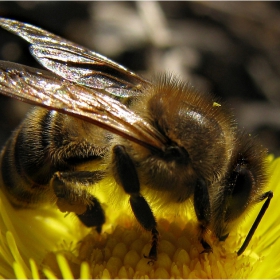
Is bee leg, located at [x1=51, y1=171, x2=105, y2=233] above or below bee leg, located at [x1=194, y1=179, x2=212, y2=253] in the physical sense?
below

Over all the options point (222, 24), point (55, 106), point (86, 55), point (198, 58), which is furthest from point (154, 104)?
point (222, 24)

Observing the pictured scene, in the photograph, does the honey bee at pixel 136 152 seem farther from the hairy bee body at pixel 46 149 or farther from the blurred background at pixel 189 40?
the blurred background at pixel 189 40

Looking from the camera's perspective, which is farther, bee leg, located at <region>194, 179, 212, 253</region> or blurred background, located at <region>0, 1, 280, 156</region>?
blurred background, located at <region>0, 1, 280, 156</region>

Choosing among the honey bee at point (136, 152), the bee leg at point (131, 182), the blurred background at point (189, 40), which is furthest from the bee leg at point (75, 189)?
the blurred background at point (189, 40)

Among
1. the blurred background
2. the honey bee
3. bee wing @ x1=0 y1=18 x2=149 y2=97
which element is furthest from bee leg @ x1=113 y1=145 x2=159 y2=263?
the blurred background

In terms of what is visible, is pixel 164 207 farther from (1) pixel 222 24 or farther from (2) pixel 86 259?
(1) pixel 222 24

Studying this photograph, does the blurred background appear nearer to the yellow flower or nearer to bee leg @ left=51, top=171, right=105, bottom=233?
the yellow flower
